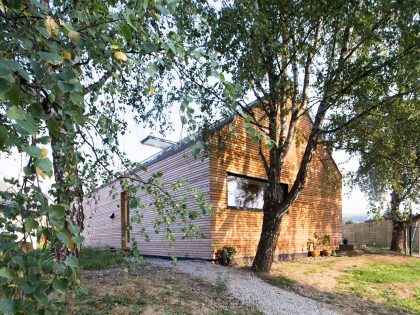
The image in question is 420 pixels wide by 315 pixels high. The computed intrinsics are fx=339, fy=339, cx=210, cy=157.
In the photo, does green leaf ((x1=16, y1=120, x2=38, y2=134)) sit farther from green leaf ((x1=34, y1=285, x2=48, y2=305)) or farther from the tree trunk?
the tree trunk

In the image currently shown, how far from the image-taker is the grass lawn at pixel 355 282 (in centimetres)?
686

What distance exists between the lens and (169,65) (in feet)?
5.63

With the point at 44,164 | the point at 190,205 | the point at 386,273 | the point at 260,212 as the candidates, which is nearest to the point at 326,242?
the point at 386,273

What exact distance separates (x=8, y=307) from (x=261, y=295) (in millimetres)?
5941

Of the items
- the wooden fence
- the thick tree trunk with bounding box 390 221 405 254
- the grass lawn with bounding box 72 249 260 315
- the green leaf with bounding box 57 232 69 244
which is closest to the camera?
the green leaf with bounding box 57 232 69 244

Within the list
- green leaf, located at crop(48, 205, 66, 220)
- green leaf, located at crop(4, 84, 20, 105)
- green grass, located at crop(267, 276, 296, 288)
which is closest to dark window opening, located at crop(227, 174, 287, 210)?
green grass, located at crop(267, 276, 296, 288)

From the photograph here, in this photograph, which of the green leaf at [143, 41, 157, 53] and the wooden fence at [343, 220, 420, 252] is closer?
the green leaf at [143, 41, 157, 53]

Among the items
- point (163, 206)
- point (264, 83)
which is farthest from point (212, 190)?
point (163, 206)

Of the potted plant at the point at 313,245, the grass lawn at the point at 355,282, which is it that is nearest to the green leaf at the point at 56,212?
the grass lawn at the point at 355,282

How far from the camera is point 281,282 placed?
7.55m

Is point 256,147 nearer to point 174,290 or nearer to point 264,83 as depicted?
point 264,83

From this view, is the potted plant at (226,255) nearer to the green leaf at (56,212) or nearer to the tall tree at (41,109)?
the tall tree at (41,109)

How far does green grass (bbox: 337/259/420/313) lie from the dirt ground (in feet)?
12.0

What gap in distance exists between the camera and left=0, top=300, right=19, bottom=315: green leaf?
846 mm
